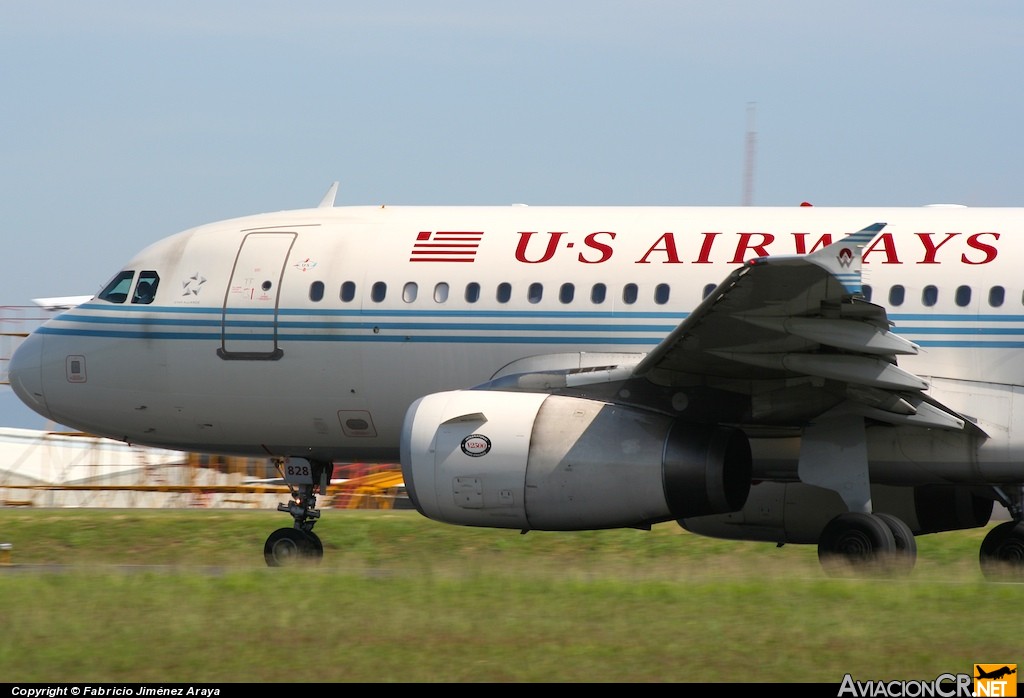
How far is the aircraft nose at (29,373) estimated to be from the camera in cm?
1747

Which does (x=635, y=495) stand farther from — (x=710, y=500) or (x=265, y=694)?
(x=265, y=694)

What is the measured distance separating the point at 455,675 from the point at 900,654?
296cm

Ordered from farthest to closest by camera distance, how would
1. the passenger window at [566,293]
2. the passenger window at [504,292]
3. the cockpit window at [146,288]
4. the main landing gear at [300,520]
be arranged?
1. the cockpit window at [146,288]
2. the main landing gear at [300,520]
3. the passenger window at [504,292]
4. the passenger window at [566,293]

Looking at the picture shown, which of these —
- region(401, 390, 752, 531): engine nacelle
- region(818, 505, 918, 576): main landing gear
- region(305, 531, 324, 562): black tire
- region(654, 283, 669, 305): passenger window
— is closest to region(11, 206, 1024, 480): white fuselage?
region(654, 283, 669, 305): passenger window

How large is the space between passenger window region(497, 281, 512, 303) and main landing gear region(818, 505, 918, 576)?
14.5 ft

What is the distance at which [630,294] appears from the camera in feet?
52.0

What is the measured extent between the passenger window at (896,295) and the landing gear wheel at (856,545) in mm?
2479

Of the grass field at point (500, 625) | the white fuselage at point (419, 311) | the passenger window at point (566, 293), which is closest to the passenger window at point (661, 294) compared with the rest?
the white fuselage at point (419, 311)

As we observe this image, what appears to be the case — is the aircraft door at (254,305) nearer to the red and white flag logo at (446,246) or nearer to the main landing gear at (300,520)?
the main landing gear at (300,520)

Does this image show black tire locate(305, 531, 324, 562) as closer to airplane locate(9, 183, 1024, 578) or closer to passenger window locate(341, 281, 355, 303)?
airplane locate(9, 183, 1024, 578)

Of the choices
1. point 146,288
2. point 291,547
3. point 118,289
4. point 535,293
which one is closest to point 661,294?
point 535,293

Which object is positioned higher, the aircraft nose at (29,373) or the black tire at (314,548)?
the aircraft nose at (29,373)

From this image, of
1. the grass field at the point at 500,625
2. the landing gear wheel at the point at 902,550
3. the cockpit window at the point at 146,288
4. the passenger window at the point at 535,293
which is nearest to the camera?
the grass field at the point at 500,625

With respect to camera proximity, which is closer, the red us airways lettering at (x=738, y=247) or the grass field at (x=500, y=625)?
the grass field at (x=500, y=625)
